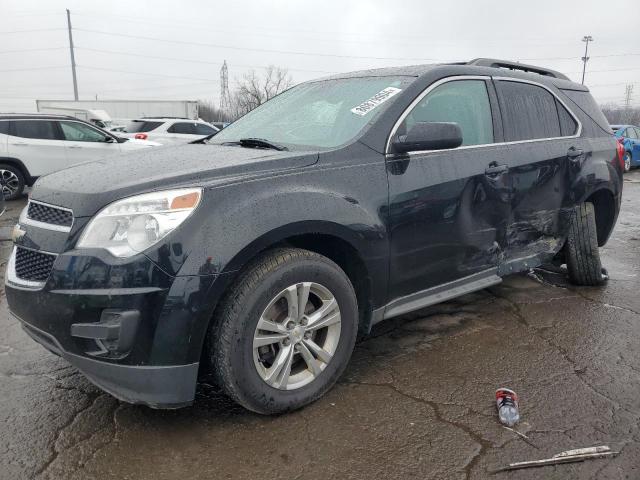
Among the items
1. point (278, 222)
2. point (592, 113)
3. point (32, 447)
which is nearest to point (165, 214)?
point (278, 222)

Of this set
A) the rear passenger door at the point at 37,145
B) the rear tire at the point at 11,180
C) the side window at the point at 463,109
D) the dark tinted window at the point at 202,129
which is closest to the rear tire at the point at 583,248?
the side window at the point at 463,109

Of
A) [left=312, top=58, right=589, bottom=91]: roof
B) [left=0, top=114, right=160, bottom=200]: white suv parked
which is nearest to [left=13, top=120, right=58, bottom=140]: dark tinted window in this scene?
[left=0, top=114, right=160, bottom=200]: white suv parked

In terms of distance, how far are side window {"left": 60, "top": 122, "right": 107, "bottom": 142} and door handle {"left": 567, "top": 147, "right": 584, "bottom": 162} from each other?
957 centimetres

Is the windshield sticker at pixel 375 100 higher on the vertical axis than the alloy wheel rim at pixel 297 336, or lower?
higher

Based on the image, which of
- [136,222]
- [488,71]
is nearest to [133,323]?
[136,222]

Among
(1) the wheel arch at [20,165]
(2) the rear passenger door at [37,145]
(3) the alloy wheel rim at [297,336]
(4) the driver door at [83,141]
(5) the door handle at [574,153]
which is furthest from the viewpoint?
(4) the driver door at [83,141]

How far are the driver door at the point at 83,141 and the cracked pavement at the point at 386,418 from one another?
777cm

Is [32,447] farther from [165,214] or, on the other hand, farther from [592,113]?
[592,113]

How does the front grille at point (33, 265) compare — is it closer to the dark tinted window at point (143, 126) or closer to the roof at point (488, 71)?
the roof at point (488, 71)

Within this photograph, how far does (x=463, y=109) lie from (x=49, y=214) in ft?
8.33

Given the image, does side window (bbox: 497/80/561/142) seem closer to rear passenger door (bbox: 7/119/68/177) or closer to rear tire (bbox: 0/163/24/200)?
rear passenger door (bbox: 7/119/68/177)

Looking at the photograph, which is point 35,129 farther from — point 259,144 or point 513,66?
point 513,66

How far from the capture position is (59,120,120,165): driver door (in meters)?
10.5

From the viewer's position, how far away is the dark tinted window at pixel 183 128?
15.3m
